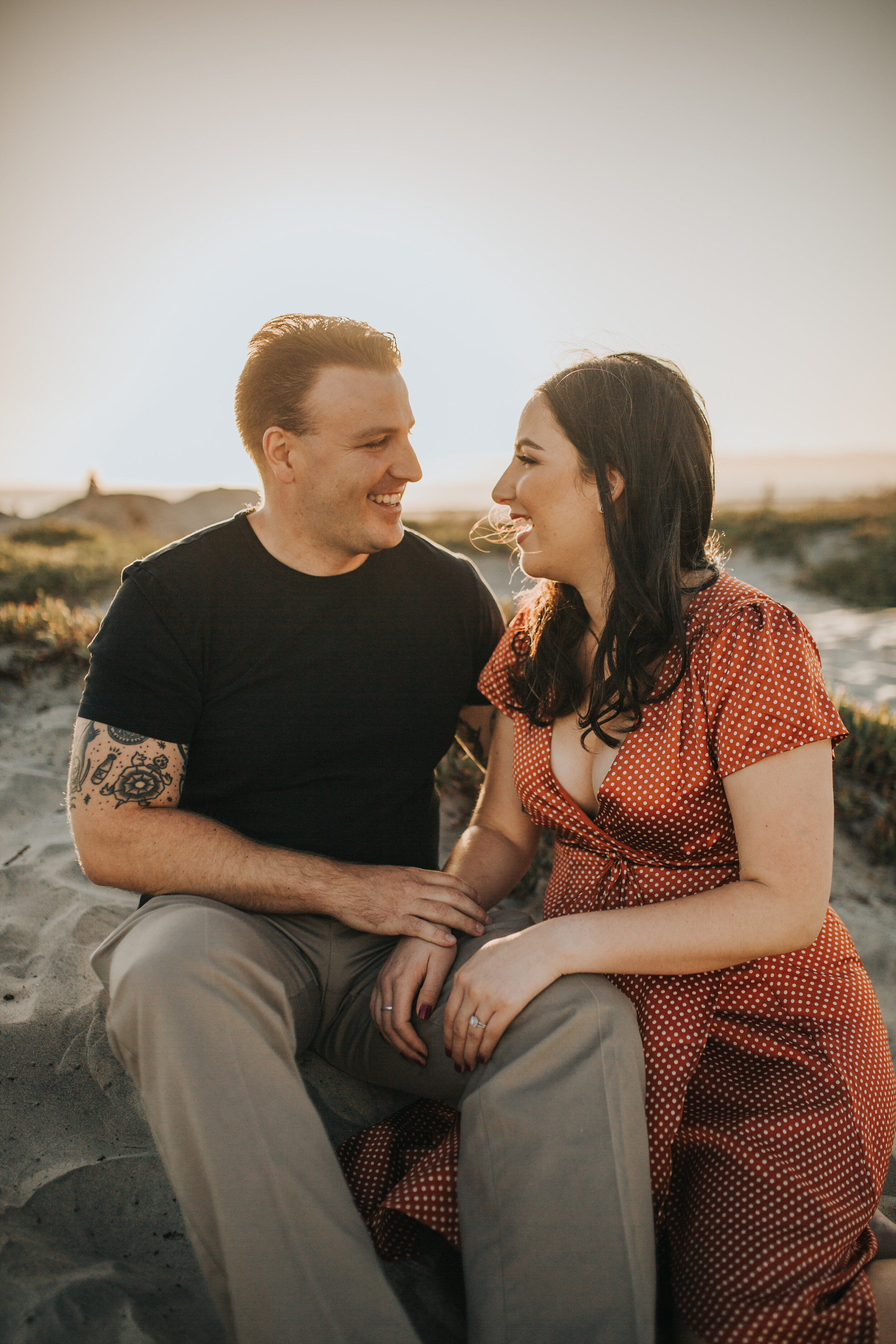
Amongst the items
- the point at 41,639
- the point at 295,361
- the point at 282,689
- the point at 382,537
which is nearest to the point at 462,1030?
the point at 282,689

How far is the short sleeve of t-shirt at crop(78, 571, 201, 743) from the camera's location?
8.00ft

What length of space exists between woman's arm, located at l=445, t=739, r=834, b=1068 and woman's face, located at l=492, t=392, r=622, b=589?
813mm

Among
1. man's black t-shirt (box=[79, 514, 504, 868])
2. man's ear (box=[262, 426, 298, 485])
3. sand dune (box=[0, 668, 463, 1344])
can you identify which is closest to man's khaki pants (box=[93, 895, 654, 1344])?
sand dune (box=[0, 668, 463, 1344])

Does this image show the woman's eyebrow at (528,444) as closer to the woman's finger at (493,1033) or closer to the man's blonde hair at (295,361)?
the man's blonde hair at (295,361)

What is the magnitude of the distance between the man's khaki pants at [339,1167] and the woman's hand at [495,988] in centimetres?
4

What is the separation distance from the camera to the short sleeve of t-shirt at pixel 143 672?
2.44 m

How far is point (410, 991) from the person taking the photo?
2.25 metres

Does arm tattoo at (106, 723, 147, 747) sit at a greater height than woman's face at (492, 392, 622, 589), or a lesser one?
lesser

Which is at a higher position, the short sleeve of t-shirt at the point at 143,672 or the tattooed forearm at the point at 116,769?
the short sleeve of t-shirt at the point at 143,672

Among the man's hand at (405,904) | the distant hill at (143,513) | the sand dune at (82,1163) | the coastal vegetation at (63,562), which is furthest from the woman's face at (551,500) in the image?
the distant hill at (143,513)

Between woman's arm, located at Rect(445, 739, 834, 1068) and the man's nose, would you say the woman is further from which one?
the man's nose

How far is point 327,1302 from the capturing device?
63.2 inches

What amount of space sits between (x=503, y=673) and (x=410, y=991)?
3.41 ft

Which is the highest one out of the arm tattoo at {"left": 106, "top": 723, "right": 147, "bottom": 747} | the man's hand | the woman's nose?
the woman's nose
